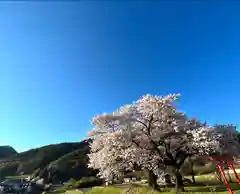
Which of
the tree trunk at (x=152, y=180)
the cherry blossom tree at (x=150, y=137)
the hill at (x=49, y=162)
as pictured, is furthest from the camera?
the hill at (x=49, y=162)

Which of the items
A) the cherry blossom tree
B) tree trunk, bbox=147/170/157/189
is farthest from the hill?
tree trunk, bbox=147/170/157/189

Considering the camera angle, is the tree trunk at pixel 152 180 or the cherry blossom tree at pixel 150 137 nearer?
the cherry blossom tree at pixel 150 137

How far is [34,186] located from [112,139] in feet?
118

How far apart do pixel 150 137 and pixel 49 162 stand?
341 feet

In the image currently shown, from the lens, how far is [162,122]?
2523cm

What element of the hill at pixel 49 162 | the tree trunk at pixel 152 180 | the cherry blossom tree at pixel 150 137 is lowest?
the tree trunk at pixel 152 180

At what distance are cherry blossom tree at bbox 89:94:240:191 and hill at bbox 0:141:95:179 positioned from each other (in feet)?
174

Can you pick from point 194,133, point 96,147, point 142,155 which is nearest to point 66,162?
point 96,147

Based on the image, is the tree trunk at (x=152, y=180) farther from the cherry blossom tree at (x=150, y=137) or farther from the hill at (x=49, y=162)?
the hill at (x=49, y=162)

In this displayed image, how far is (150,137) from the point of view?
2433 cm

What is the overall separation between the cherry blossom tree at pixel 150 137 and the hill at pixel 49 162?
2083 inches

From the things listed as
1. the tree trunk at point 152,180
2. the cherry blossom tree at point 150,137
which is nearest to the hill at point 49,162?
the cherry blossom tree at point 150,137

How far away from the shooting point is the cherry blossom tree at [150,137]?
79.1 feet

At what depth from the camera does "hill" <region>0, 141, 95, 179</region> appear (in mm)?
74500
